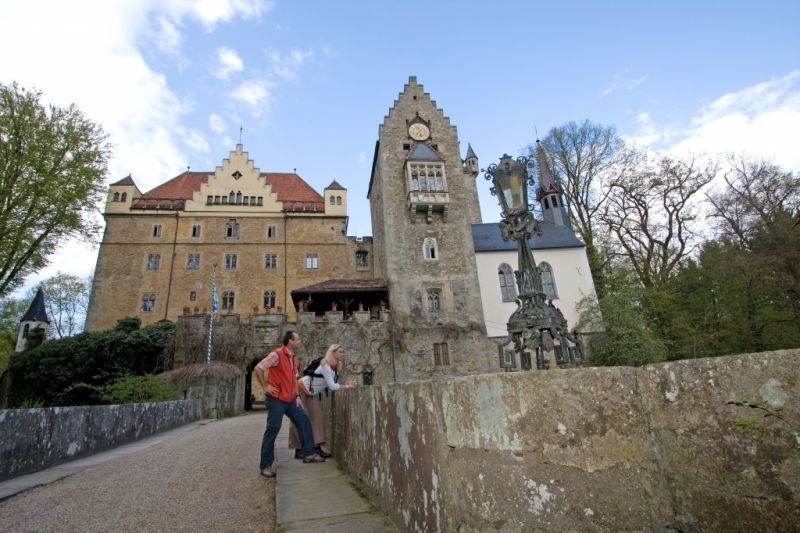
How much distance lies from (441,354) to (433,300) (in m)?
3.54

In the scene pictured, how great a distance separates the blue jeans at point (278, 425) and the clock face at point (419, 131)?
2778cm

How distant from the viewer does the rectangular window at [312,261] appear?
114 ft

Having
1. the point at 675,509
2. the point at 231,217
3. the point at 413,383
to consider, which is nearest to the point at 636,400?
the point at 675,509

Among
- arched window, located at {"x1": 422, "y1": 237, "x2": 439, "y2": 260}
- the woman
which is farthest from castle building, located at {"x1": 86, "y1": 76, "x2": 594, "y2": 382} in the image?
the woman

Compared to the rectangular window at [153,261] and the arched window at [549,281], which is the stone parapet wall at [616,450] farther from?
the rectangular window at [153,261]

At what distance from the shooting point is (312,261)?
114 feet

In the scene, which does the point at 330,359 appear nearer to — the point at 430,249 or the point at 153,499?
the point at 153,499

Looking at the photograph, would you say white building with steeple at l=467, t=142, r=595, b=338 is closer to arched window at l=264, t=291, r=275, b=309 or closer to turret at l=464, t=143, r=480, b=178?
turret at l=464, t=143, r=480, b=178

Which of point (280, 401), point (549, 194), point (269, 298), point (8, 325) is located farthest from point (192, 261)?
point (280, 401)

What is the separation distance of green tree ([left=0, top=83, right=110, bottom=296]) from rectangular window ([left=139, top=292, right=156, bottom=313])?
13.1m

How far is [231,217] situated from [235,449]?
31.2 m

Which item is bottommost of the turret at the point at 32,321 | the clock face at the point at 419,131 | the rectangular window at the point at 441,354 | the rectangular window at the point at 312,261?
the rectangular window at the point at 441,354

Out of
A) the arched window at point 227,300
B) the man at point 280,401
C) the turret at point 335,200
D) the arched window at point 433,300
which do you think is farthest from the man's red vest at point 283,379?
the turret at point 335,200

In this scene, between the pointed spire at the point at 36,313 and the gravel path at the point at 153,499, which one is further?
the pointed spire at the point at 36,313
